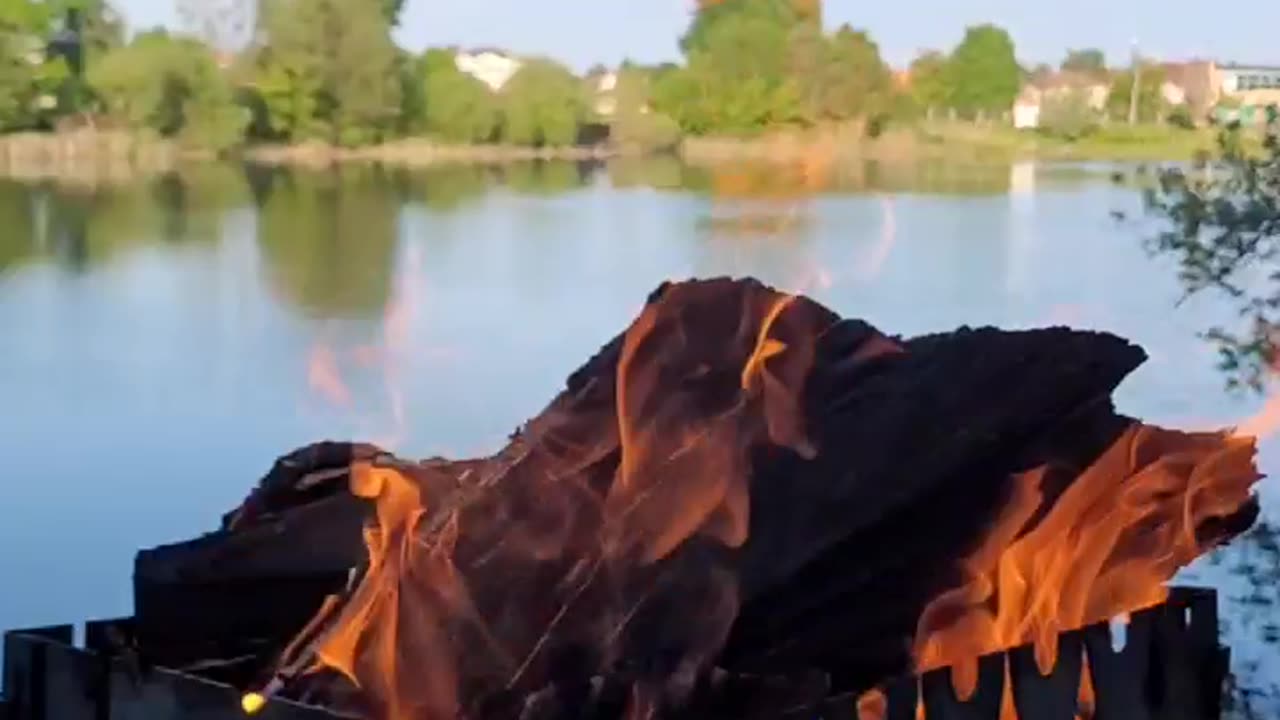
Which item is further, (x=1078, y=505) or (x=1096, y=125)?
(x=1096, y=125)

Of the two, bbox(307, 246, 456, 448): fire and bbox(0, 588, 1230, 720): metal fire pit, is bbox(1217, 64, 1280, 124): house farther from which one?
bbox(0, 588, 1230, 720): metal fire pit

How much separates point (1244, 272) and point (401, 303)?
2.62 meters

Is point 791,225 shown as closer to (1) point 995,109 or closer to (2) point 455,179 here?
(1) point 995,109

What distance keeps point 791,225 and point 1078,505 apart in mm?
11435

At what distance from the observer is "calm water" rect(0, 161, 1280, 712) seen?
293 inches

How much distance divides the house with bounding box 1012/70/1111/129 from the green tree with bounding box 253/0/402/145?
6.42 metres

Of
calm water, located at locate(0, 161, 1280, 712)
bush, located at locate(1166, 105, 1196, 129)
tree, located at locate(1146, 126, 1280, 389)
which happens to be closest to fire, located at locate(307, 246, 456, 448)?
calm water, located at locate(0, 161, 1280, 712)

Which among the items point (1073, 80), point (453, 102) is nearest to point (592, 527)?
point (1073, 80)

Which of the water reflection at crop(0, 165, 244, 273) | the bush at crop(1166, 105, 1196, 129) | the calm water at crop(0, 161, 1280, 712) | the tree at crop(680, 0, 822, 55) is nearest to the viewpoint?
the bush at crop(1166, 105, 1196, 129)

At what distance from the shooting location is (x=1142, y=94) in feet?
33.2

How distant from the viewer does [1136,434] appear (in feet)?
8.20

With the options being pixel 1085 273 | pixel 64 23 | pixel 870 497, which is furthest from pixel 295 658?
pixel 64 23

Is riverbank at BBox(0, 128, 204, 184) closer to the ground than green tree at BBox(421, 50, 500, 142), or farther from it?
closer to the ground

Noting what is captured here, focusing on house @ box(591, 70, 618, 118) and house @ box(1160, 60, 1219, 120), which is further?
house @ box(591, 70, 618, 118)
